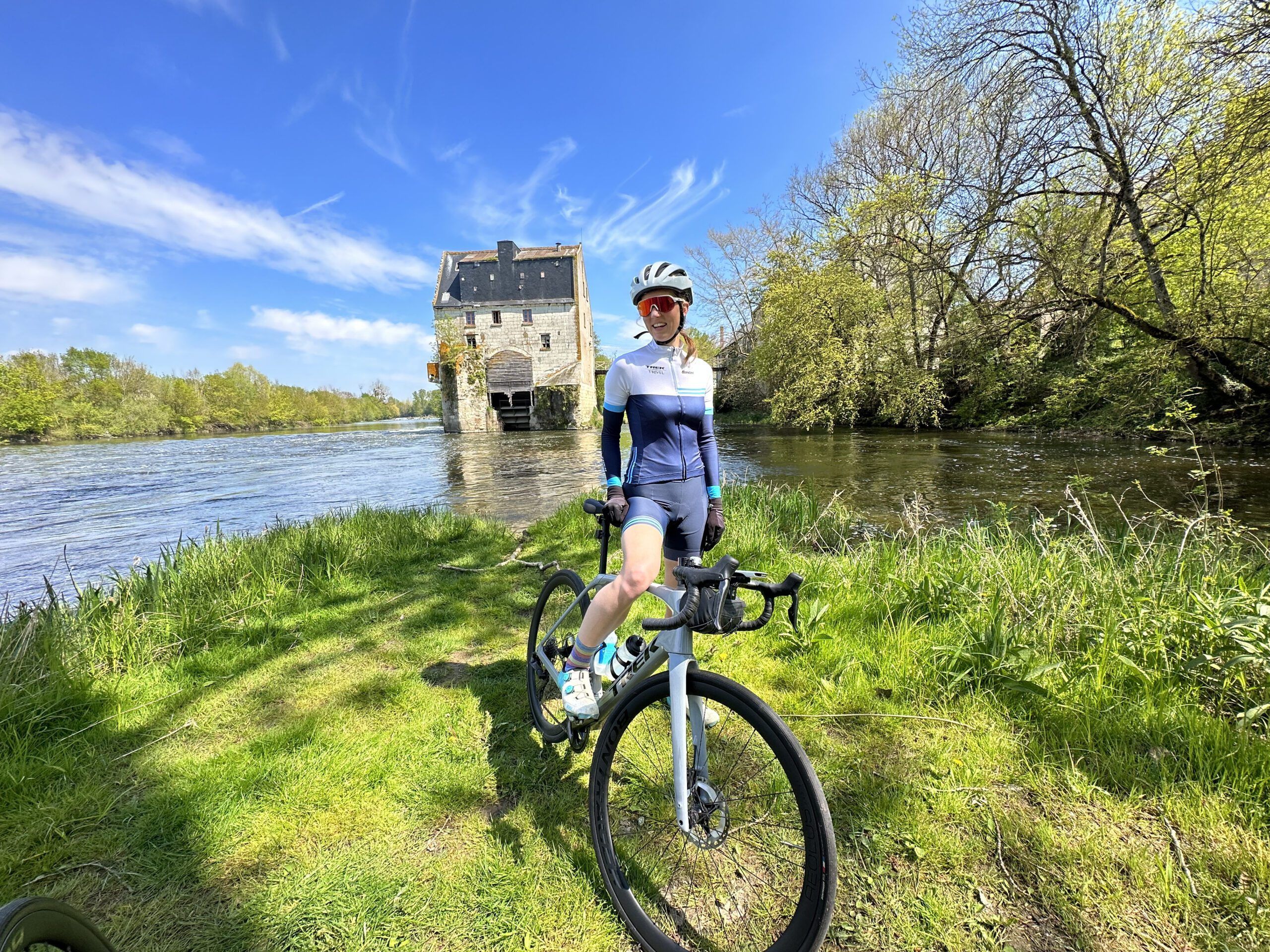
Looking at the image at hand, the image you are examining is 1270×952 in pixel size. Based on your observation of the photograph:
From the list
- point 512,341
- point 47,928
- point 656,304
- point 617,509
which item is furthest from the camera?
point 512,341

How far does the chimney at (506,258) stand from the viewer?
44.0 metres

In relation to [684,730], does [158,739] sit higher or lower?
lower

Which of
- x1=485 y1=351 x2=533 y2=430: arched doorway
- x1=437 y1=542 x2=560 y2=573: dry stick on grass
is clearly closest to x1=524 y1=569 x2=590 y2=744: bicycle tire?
x1=437 y1=542 x2=560 y2=573: dry stick on grass

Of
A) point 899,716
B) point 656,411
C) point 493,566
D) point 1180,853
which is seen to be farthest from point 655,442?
point 493,566

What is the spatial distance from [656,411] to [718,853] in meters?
1.91

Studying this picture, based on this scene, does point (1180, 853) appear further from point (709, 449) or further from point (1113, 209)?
point (1113, 209)

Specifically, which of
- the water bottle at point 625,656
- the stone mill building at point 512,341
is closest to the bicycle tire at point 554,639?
the water bottle at point 625,656

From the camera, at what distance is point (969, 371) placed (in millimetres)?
16891

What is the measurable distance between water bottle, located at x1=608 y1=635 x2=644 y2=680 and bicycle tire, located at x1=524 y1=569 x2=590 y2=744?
20.6 inches

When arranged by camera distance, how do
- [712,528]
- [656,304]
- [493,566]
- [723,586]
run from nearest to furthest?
[723,586] → [656,304] → [712,528] → [493,566]

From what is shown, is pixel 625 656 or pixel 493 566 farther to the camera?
pixel 493 566

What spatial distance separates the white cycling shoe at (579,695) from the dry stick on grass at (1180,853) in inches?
84.1

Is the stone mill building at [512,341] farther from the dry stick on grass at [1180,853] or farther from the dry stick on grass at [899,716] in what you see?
the dry stick on grass at [1180,853]

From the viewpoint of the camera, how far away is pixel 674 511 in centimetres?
253
